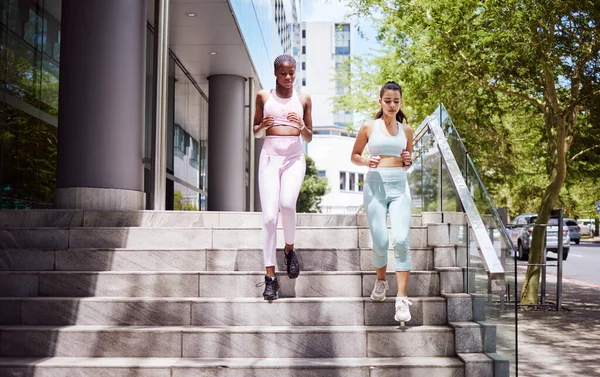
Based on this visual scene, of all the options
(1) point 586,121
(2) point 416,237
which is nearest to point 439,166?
(2) point 416,237

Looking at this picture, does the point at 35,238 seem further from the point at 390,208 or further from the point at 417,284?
the point at 417,284

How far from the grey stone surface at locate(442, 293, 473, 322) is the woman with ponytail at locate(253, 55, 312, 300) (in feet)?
4.91

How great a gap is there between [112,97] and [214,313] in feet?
12.8

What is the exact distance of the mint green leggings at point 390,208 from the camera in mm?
5516

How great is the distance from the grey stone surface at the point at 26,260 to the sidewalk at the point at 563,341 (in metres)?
4.69

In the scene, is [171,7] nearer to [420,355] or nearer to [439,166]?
[439,166]

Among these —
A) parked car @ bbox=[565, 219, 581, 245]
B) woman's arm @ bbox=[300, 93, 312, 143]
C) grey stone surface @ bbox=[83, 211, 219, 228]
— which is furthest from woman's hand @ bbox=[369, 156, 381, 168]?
parked car @ bbox=[565, 219, 581, 245]

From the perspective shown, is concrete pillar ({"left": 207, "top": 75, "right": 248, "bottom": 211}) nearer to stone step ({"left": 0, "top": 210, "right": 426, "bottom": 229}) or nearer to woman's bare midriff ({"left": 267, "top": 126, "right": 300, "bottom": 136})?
stone step ({"left": 0, "top": 210, "right": 426, "bottom": 229})

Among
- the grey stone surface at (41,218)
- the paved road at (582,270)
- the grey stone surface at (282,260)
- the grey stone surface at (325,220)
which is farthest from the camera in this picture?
the paved road at (582,270)

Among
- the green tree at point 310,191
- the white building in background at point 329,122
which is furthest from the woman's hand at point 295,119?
the white building in background at point 329,122

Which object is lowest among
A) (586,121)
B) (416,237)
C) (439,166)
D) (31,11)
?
(416,237)

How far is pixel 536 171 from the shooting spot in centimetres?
2398

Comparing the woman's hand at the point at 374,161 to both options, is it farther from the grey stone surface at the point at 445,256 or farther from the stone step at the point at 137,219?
the stone step at the point at 137,219

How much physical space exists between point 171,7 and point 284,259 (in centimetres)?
886
